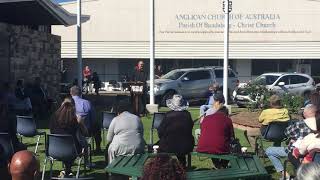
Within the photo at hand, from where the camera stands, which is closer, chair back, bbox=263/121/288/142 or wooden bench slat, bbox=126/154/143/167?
wooden bench slat, bbox=126/154/143/167

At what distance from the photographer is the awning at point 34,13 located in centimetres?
2192

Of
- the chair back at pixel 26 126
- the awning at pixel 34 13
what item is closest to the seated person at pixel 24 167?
the chair back at pixel 26 126

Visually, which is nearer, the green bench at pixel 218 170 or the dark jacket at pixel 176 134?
the green bench at pixel 218 170

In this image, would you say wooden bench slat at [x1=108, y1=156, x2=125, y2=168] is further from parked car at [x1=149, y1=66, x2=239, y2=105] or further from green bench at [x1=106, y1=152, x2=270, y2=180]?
parked car at [x1=149, y1=66, x2=239, y2=105]

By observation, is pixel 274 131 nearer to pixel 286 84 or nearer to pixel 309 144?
pixel 309 144

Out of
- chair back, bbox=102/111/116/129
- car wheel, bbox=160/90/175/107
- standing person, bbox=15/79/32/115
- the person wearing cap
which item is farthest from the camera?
car wheel, bbox=160/90/175/107

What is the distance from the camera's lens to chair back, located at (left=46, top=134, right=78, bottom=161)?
8938mm

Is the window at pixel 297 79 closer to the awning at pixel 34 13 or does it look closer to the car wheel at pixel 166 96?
the car wheel at pixel 166 96

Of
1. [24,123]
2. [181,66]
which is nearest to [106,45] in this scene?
[181,66]

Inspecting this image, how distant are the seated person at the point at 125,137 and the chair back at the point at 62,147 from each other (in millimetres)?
551

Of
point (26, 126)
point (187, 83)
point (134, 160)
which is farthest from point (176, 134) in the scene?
point (187, 83)

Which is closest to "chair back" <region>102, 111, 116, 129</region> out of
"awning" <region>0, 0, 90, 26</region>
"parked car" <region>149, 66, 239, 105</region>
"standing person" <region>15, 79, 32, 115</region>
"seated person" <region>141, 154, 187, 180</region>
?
"standing person" <region>15, 79, 32, 115</region>

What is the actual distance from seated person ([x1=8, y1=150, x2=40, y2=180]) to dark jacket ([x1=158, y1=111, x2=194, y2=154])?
469 cm

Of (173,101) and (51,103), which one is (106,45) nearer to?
(51,103)
